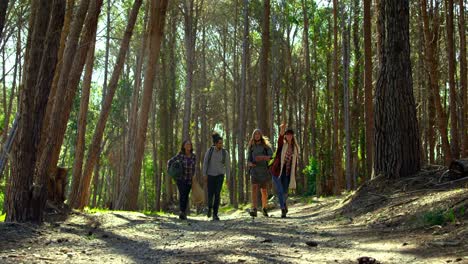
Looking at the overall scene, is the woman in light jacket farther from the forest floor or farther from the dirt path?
the dirt path

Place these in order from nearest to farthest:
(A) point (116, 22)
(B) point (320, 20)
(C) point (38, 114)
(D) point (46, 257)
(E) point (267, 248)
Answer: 1. (D) point (46, 257)
2. (E) point (267, 248)
3. (C) point (38, 114)
4. (B) point (320, 20)
5. (A) point (116, 22)

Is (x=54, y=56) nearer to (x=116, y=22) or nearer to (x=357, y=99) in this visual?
(x=357, y=99)

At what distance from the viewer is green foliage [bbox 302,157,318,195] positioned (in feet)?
78.0

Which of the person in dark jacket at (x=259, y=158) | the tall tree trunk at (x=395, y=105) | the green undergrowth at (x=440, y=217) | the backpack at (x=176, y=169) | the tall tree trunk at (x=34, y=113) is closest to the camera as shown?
the green undergrowth at (x=440, y=217)

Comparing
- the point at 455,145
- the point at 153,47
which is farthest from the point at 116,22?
the point at 455,145

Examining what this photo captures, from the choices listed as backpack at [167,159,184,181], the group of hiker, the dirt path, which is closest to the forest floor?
the dirt path

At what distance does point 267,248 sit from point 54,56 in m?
4.52

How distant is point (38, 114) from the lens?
8.23 metres

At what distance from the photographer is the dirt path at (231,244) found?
5422mm

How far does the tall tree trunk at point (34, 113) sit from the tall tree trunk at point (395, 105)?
19.1 ft

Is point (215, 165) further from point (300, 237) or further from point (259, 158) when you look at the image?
Result: point (300, 237)

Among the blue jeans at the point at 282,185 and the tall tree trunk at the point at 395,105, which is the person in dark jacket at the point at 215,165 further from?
the tall tree trunk at the point at 395,105

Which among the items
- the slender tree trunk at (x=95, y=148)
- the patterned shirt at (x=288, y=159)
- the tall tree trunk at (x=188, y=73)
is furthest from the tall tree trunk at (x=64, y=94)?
the tall tree trunk at (x=188, y=73)

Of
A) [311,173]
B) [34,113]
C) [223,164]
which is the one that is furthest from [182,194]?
[311,173]
